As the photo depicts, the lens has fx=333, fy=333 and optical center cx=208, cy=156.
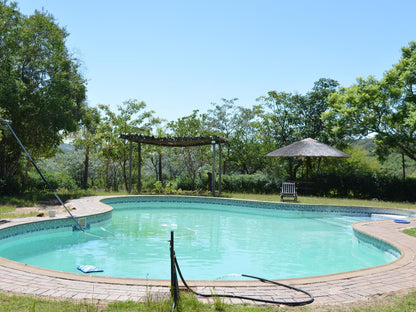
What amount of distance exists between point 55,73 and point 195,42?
6.85 m

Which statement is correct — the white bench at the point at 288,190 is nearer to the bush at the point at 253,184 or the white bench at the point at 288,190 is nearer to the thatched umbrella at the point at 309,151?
the thatched umbrella at the point at 309,151

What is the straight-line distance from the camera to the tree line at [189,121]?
1258cm

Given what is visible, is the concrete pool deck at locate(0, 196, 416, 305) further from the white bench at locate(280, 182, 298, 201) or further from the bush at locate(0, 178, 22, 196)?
the bush at locate(0, 178, 22, 196)

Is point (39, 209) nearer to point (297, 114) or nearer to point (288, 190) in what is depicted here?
point (288, 190)

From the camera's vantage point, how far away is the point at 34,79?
1320 centimetres

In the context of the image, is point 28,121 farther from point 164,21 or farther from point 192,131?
point 192,131

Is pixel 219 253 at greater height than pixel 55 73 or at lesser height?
lesser

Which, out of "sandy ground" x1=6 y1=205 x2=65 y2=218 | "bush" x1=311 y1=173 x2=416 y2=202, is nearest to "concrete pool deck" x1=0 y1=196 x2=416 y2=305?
"sandy ground" x1=6 y1=205 x2=65 y2=218

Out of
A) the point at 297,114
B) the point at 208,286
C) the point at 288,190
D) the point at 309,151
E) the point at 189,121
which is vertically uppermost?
the point at 297,114

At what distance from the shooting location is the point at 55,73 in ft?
42.3

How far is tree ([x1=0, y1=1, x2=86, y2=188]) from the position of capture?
12.1 meters

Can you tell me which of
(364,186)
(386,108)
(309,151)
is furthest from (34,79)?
(386,108)

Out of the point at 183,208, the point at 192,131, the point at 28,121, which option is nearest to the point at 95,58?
the point at 28,121

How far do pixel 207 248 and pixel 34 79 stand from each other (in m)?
10.2
